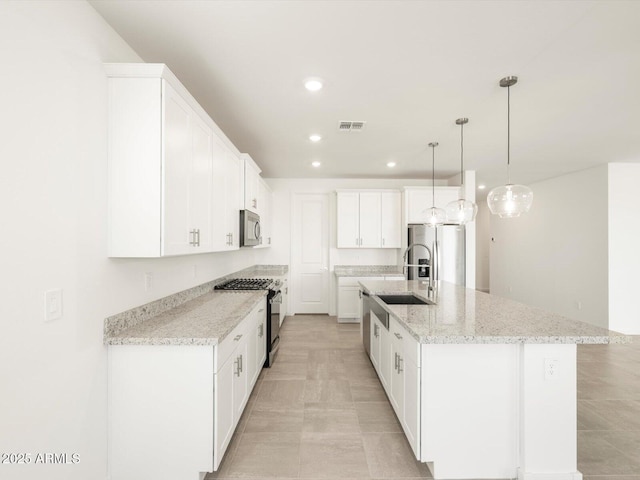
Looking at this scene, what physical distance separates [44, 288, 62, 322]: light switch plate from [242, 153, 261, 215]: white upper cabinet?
224cm

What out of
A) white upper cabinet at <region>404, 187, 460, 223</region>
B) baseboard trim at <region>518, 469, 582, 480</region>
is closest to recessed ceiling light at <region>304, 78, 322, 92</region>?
baseboard trim at <region>518, 469, 582, 480</region>

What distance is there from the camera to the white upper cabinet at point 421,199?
17.5ft

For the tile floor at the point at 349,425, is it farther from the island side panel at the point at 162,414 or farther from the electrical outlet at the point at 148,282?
the electrical outlet at the point at 148,282

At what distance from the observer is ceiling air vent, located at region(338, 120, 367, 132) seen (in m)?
3.22

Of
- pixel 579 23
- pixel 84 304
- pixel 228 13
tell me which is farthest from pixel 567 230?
pixel 84 304

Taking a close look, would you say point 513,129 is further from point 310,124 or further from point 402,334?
point 402,334

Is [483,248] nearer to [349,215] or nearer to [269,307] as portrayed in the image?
[349,215]

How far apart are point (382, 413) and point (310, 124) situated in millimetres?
2864

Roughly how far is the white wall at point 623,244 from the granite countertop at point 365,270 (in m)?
3.24

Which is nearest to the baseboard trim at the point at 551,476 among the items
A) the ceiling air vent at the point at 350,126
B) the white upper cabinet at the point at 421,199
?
the ceiling air vent at the point at 350,126

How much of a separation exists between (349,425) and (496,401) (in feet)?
3.67

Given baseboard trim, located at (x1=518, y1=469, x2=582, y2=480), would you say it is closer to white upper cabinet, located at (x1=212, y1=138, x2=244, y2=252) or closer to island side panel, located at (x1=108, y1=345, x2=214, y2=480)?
island side panel, located at (x1=108, y1=345, x2=214, y2=480)

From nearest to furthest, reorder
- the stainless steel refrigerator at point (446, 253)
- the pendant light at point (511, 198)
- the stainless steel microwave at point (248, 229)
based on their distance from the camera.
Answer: the pendant light at point (511, 198) < the stainless steel microwave at point (248, 229) < the stainless steel refrigerator at point (446, 253)

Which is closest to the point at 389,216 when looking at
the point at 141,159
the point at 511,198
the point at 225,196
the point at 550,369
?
the point at 511,198
